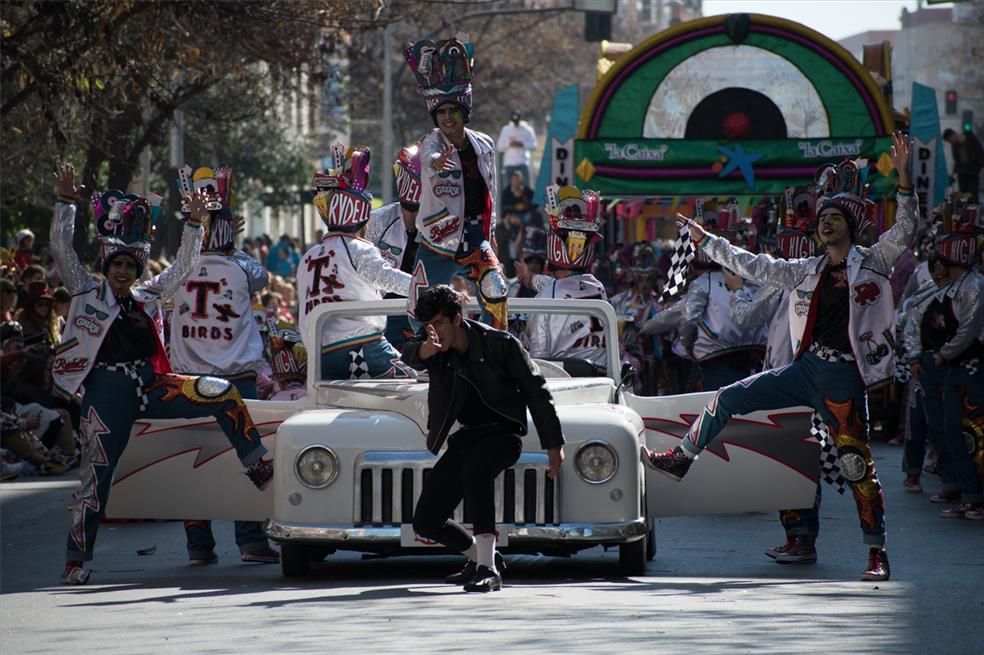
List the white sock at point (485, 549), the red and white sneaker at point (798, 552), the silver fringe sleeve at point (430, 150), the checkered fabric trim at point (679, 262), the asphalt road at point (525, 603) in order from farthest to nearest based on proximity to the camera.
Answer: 1. the silver fringe sleeve at point (430, 150)
2. the checkered fabric trim at point (679, 262)
3. the red and white sneaker at point (798, 552)
4. the white sock at point (485, 549)
5. the asphalt road at point (525, 603)

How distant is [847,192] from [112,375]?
3.94 metres

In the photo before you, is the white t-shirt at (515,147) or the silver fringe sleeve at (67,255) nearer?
the silver fringe sleeve at (67,255)

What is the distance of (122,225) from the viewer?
10727 millimetres

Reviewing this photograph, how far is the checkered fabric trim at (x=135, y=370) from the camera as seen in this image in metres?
10.5

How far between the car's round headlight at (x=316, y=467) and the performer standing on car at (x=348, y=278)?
1.50 m

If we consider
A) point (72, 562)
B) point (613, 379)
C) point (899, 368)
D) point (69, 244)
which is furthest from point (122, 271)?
point (899, 368)

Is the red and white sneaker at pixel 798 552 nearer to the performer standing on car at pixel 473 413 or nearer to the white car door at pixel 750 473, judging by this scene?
the white car door at pixel 750 473

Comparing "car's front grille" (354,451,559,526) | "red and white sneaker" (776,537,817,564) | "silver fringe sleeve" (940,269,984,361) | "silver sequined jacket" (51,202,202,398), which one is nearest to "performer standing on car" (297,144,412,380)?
"silver sequined jacket" (51,202,202,398)

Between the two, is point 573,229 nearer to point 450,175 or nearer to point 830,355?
point 450,175

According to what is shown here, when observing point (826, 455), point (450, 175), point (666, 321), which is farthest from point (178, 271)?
point (666, 321)

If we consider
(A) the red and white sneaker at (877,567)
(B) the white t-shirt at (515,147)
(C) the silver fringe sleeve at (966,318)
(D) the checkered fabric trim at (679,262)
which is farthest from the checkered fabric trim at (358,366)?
(B) the white t-shirt at (515,147)

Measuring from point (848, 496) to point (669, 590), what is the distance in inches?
233

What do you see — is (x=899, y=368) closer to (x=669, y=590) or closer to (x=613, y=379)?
(x=613, y=379)

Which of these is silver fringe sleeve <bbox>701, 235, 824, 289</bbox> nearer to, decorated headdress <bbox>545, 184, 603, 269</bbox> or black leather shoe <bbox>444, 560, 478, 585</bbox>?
black leather shoe <bbox>444, 560, 478, 585</bbox>
